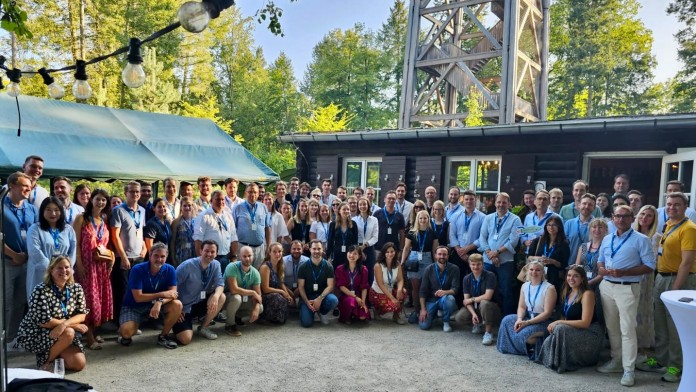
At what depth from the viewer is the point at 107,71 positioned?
22609mm

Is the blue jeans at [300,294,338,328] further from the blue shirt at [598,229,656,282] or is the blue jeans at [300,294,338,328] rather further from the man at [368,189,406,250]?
the blue shirt at [598,229,656,282]

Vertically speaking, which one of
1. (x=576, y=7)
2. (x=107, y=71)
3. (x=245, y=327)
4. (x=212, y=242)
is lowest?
(x=245, y=327)

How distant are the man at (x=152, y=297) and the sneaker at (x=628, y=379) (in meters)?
4.63

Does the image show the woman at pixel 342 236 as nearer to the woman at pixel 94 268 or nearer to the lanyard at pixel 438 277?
the lanyard at pixel 438 277

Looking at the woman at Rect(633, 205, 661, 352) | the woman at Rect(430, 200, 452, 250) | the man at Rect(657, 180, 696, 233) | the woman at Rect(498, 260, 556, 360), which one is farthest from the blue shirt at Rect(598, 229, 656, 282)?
the woman at Rect(430, 200, 452, 250)

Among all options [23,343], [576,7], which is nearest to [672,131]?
[23,343]

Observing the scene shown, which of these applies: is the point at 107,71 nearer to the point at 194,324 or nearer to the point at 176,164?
the point at 176,164

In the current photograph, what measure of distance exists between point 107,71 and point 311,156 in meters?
15.0

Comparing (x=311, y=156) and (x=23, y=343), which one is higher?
(x=311, y=156)

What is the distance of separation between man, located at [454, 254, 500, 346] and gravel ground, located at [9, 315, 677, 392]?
10.5 inches

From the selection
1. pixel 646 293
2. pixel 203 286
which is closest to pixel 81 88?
pixel 203 286

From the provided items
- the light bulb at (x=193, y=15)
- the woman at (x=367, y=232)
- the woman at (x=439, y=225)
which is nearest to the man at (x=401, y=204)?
the woman at (x=367, y=232)

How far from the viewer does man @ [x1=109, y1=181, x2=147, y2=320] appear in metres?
5.36

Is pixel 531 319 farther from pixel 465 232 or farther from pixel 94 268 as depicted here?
pixel 94 268
